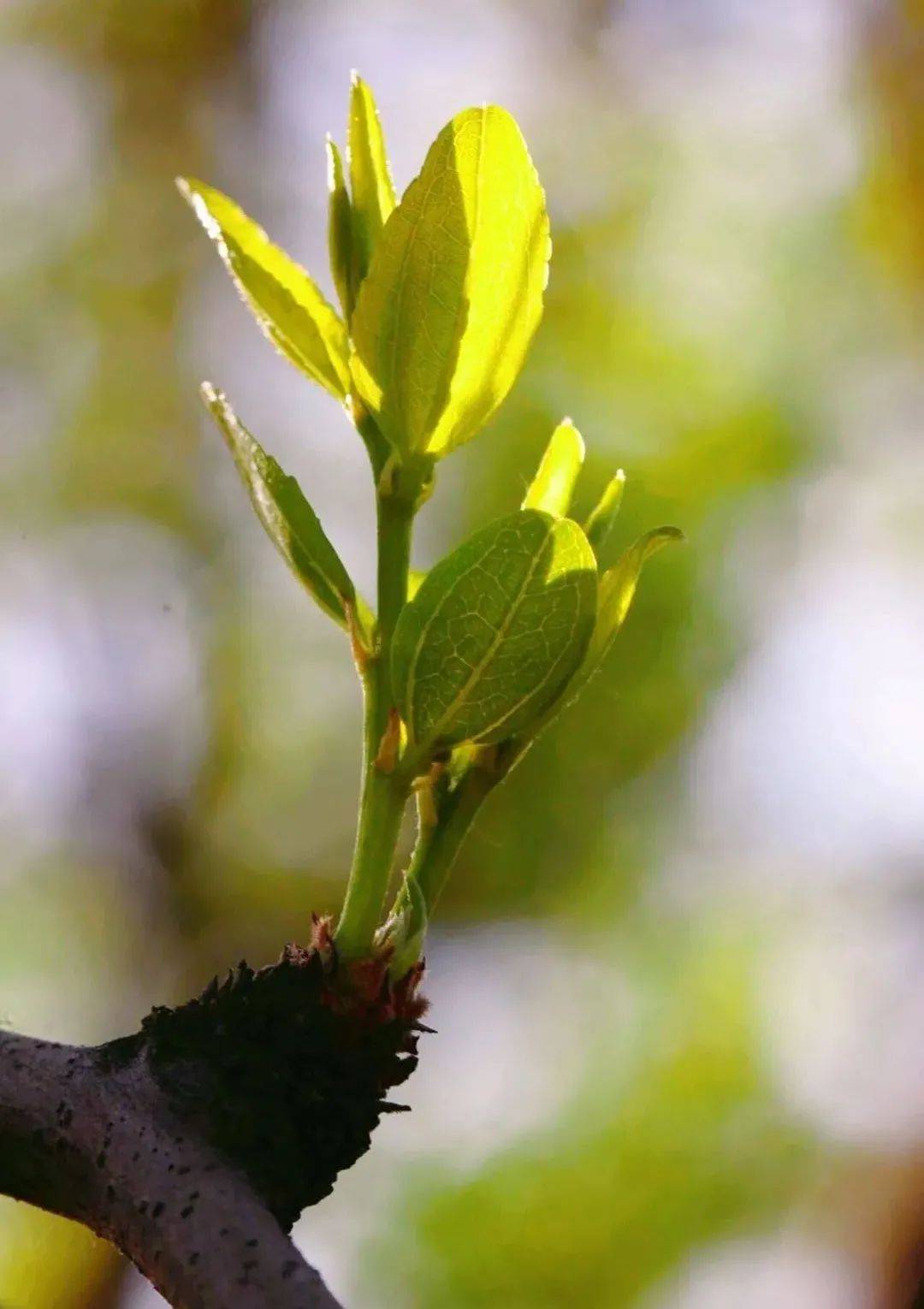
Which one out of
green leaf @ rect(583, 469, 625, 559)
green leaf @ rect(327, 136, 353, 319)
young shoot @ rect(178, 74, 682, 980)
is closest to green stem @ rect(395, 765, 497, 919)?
young shoot @ rect(178, 74, 682, 980)

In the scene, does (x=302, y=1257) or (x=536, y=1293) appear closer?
(x=302, y=1257)

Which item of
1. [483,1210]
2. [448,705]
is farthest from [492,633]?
[483,1210]

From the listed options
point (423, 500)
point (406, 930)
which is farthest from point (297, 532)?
point (406, 930)

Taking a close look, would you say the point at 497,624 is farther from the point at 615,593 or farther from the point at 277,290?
the point at 277,290

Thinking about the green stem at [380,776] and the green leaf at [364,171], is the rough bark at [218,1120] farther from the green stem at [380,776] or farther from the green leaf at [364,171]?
the green leaf at [364,171]

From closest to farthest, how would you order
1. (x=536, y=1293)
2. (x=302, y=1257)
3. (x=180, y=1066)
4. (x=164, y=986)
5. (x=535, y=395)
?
(x=302, y=1257) < (x=180, y=1066) < (x=536, y=1293) < (x=164, y=986) < (x=535, y=395)

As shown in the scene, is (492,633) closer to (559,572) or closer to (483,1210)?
(559,572)

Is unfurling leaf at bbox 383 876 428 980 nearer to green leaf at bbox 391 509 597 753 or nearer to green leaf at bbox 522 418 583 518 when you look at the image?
green leaf at bbox 391 509 597 753
